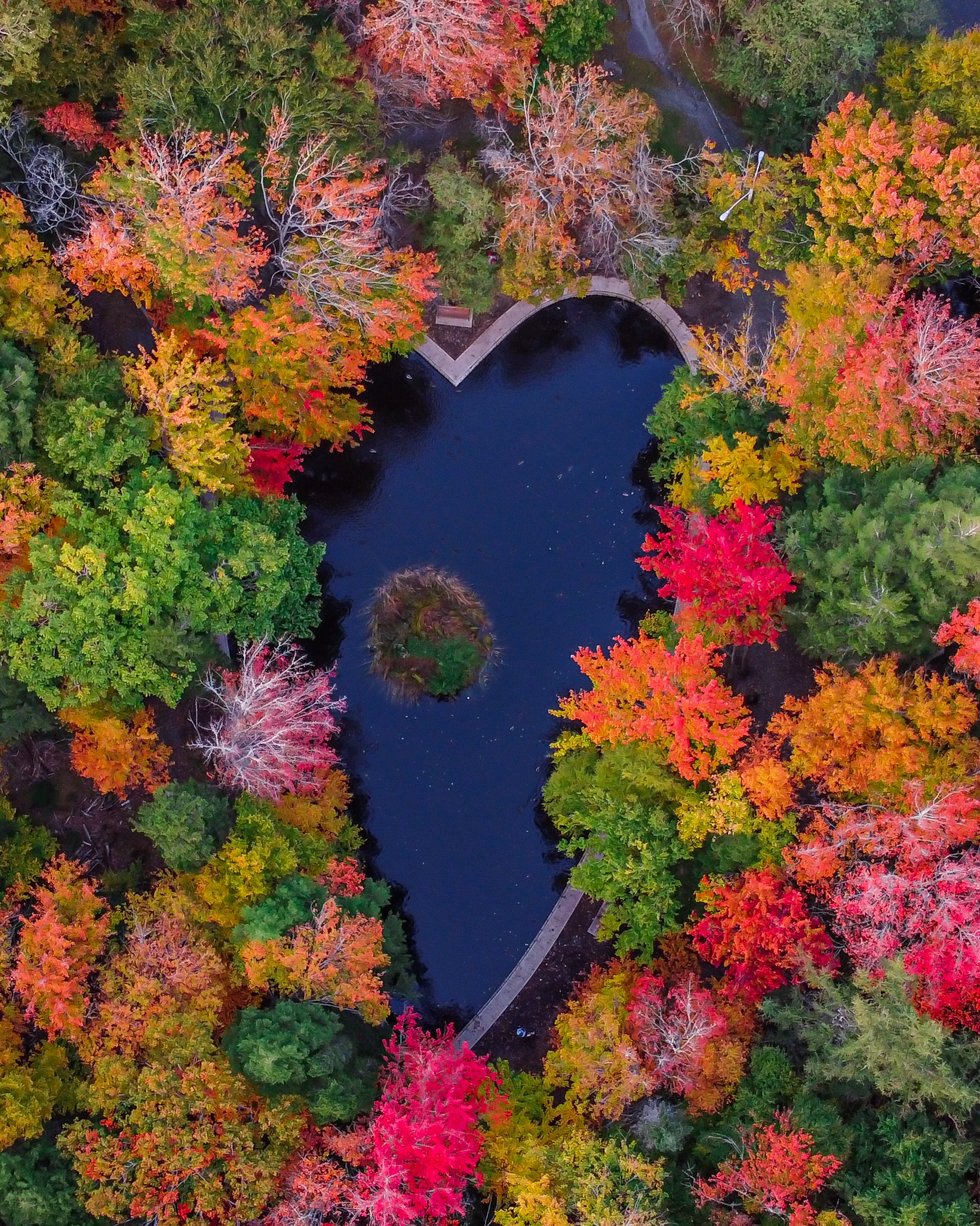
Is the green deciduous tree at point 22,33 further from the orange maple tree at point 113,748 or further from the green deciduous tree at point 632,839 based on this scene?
the green deciduous tree at point 632,839

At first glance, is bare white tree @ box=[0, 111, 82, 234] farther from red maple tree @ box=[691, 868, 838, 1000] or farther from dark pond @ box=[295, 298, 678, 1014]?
red maple tree @ box=[691, 868, 838, 1000]

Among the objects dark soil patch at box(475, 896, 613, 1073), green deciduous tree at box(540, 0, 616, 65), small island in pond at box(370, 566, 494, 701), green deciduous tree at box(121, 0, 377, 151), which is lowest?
dark soil patch at box(475, 896, 613, 1073)

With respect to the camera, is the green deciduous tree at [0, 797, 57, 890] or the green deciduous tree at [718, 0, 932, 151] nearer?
the green deciduous tree at [718, 0, 932, 151]

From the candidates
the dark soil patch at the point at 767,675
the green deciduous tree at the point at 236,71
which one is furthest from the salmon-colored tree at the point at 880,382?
the green deciduous tree at the point at 236,71

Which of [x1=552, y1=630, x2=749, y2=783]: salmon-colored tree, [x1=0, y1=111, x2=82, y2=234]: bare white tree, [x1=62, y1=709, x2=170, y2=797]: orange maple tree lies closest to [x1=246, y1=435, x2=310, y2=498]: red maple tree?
[x1=62, y1=709, x2=170, y2=797]: orange maple tree

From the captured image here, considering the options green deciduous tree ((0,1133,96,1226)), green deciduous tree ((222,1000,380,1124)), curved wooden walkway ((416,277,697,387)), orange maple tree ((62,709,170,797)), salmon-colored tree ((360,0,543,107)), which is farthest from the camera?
curved wooden walkway ((416,277,697,387))

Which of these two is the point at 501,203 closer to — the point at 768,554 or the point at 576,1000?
the point at 768,554
